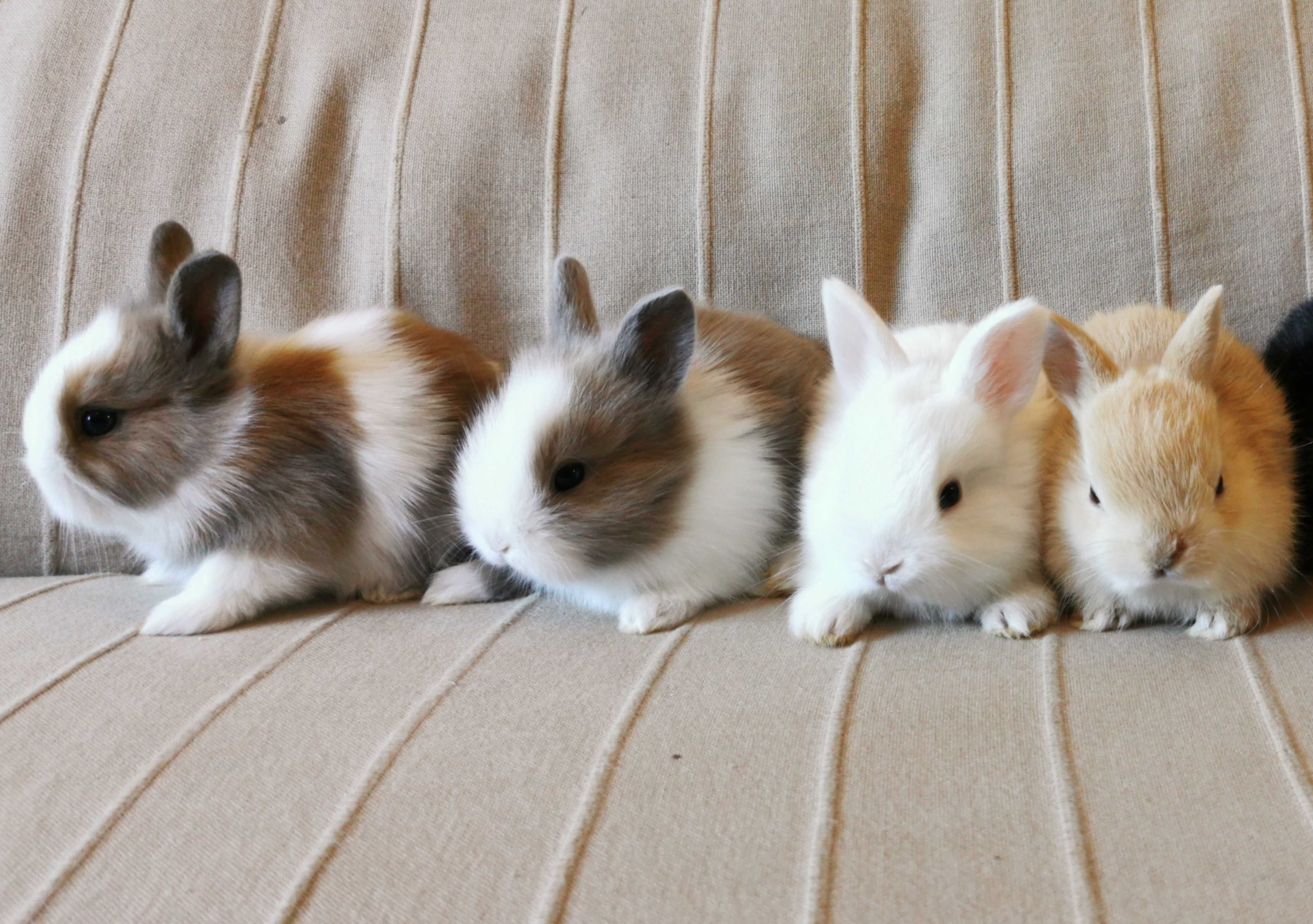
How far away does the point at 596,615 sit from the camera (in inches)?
60.3

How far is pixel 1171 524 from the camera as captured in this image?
1274mm

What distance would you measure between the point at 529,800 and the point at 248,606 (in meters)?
0.71

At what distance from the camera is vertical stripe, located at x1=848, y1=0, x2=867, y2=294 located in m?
1.82

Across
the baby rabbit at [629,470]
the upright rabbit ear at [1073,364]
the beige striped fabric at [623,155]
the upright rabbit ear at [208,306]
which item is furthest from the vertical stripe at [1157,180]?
the upright rabbit ear at [208,306]

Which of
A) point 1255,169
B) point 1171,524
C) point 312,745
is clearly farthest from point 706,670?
point 1255,169

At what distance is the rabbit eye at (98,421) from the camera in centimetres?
150

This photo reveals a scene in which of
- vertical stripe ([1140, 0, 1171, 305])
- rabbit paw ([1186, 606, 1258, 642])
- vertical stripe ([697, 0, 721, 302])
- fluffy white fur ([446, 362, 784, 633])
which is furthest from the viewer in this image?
vertical stripe ([697, 0, 721, 302])

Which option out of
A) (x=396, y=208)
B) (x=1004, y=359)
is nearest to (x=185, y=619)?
(x=396, y=208)

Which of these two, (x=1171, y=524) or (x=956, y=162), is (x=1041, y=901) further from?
(x=956, y=162)

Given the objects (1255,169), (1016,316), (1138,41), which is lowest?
(1016,316)

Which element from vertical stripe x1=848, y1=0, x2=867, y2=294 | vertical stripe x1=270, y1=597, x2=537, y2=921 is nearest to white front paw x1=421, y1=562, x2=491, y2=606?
vertical stripe x1=270, y1=597, x2=537, y2=921

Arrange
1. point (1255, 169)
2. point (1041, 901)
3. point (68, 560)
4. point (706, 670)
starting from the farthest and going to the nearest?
point (68, 560) → point (1255, 169) → point (706, 670) → point (1041, 901)

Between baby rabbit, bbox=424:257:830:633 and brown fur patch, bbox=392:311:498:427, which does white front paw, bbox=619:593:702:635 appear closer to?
baby rabbit, bbox=424:257:830:633

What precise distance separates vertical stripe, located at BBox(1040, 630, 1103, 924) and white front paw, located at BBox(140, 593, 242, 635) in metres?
1.11
